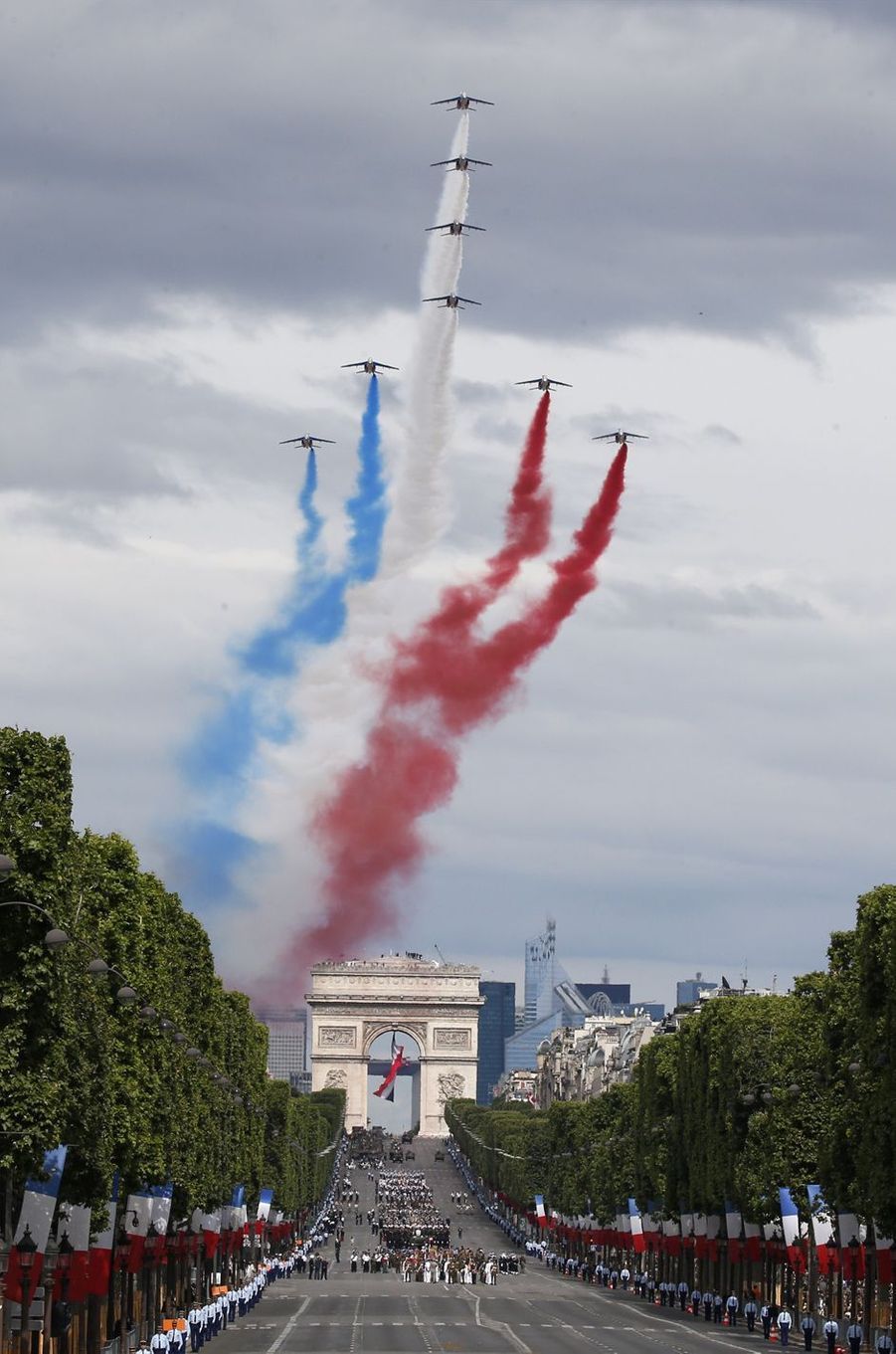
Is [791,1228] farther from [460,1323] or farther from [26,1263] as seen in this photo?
[26,1263]

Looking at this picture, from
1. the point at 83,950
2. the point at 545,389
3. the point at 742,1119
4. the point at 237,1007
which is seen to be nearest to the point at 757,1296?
the point at 742,1119

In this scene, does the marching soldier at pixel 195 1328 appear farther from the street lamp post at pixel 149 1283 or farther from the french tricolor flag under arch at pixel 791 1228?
the french tricolor flag under arch at pixel 791 1228

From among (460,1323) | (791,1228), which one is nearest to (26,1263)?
(791,1228)

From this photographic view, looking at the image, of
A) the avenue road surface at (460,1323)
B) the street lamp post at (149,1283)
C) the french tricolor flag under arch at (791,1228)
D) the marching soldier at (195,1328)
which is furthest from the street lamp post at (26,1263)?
the french tricolor flag under arch at (791,1228)

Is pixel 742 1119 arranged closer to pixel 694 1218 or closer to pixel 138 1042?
pixel 694 1218

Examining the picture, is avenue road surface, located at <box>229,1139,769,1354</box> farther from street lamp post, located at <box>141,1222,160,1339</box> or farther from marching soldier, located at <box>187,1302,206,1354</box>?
street lamp post, located at <box>141,1222,160,1339</box>

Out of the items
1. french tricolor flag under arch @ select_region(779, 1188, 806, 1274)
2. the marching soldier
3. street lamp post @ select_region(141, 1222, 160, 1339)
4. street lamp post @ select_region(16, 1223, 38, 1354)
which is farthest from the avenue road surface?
street lamp post @ select_region(16, 1223, 38, 1354)
